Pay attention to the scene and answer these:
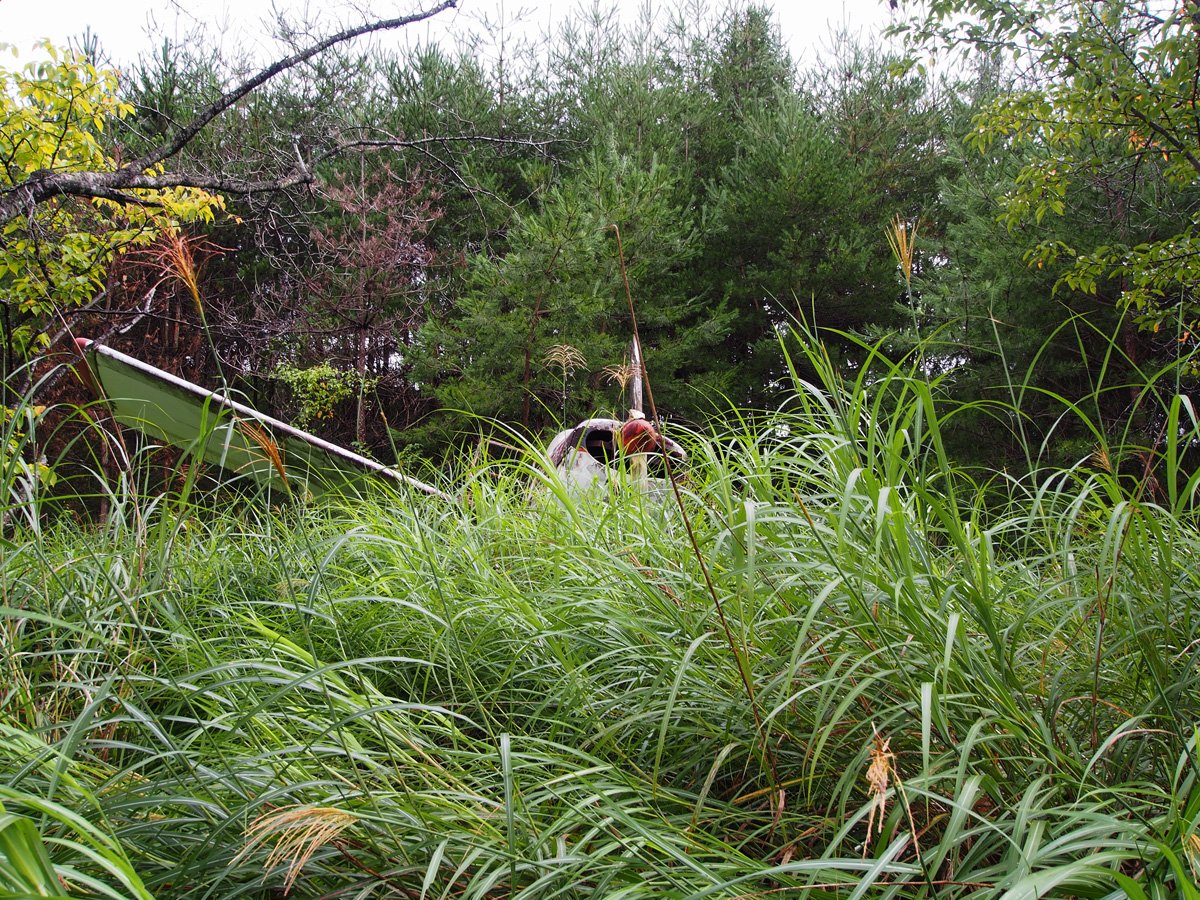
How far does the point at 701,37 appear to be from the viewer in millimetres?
14352

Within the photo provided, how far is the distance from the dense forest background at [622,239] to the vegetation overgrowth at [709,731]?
22.8ft

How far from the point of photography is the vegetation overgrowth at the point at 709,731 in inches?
34.3

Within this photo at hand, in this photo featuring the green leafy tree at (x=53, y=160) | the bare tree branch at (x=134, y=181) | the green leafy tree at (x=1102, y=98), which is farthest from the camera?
the green leafy tree at (x=1102, y=98)

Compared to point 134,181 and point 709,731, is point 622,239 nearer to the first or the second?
point 134,181

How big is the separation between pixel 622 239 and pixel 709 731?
30.1ft

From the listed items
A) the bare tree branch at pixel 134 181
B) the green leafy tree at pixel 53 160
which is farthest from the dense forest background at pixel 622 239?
the bare tree branch at pixel 134 181

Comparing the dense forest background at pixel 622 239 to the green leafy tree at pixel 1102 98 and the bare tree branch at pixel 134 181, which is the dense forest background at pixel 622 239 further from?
the bare tree branch at pixel 134 181

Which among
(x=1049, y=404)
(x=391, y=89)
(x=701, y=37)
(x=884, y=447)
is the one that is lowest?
(x=1049, y=404)

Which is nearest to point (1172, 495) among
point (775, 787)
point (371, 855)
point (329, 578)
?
point (775, 787)

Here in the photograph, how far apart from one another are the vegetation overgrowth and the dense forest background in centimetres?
693

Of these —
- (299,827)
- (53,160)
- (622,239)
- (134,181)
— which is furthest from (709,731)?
(622,239)

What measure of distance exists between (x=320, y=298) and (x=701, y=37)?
27.6 ft

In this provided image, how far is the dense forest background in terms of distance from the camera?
8695 millimetres

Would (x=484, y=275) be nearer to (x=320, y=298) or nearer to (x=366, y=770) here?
(x=320, y=298)
